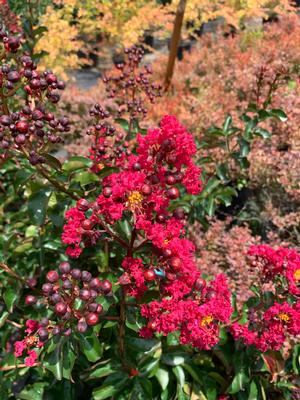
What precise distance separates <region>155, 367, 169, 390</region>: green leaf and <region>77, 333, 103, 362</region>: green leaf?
517 millimetres

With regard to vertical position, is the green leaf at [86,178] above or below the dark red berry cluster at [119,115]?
below

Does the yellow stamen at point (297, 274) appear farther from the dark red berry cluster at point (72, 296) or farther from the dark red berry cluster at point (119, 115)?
the dark red berry cluster at point (119, 115)

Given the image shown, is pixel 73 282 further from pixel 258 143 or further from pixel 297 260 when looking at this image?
pixel 258 143

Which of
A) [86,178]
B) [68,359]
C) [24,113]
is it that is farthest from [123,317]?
[24,113]

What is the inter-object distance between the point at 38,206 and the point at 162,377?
1.11 meters

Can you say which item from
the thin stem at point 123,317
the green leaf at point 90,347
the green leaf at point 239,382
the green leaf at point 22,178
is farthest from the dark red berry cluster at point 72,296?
the green leaf at point 239,382

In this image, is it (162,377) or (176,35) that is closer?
(162,377)

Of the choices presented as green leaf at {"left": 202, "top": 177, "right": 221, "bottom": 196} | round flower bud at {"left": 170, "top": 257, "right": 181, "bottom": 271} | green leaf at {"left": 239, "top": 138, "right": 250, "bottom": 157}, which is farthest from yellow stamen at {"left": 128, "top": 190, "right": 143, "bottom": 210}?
green leaf at {"left": 239, "top": 138, "right": 250, "bottom": 157}

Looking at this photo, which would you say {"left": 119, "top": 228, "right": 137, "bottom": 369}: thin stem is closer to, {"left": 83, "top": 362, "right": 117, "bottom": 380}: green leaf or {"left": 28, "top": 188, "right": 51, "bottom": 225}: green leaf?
{"left": 83, "top": 362, "right": 117, "bottom": 380}: green leaf

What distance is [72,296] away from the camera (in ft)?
4.91

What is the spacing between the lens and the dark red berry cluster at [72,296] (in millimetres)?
1416

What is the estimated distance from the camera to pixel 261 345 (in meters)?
1.74

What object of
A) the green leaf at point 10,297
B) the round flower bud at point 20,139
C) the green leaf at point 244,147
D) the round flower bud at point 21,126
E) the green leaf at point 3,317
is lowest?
the green leaf at point 3,317

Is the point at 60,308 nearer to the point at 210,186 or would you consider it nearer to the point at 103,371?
the point at 103,371
